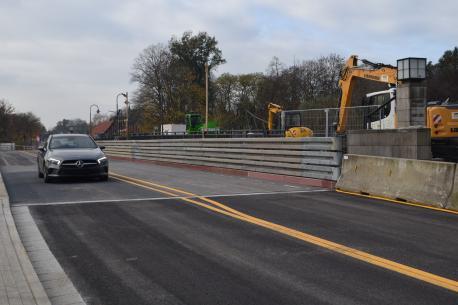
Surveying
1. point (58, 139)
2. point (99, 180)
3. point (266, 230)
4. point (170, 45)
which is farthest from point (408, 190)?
point (170, 45)

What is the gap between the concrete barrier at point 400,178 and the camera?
1038cm

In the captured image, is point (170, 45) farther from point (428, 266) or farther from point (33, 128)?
point (428, 266)

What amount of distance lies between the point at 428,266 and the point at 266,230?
2674 mm

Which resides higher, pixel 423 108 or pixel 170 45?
pixel 170 45

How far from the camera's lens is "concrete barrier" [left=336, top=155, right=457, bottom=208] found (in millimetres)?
10377

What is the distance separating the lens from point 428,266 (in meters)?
5.89

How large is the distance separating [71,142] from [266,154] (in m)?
6.31

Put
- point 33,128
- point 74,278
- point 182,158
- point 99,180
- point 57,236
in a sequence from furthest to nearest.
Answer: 1. point 33,128
2. point 182,158
3. point 99,180
4. point 57,236
5. point 74,278

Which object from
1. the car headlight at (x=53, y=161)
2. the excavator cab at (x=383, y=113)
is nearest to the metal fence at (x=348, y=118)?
the excavator cab at (x=383, y=113)

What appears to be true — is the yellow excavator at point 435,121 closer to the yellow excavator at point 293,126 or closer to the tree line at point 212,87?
the yellow excavator at point 293,126

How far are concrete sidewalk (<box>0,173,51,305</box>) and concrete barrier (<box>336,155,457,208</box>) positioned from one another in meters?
7.66

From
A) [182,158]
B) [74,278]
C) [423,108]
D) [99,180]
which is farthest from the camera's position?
[182,158]

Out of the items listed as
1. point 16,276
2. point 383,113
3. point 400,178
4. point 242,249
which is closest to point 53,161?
point 400,178

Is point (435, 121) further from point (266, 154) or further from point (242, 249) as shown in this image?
point (242, 249)
